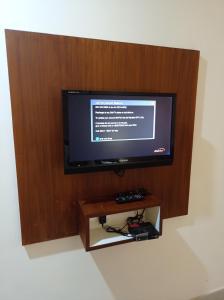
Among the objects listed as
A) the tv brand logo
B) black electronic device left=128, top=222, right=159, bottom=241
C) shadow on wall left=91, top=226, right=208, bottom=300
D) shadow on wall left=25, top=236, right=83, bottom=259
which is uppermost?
the tv brand logo

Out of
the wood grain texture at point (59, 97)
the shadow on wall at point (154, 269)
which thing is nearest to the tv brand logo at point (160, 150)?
the wood grain texture at point (59, 97)

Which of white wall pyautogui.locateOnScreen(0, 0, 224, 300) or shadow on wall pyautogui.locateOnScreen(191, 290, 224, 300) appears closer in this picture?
white wall pyautogui.locateOnScreen(0, 0, 224, 300)

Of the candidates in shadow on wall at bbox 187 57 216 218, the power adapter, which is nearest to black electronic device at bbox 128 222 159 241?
the power adapter


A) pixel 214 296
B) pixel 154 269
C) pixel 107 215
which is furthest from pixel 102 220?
pixel 214 296

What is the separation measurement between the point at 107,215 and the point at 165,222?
0.58 metres

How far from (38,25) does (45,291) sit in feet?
5.12

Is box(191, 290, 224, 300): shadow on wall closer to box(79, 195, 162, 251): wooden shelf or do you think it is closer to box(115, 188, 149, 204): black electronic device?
box(79, 195, 162, 251): wooden shelf

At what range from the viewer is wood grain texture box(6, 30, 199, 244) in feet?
3.52

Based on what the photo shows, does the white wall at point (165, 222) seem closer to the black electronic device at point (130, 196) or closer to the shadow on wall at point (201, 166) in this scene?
the shadow on wall at point (201, 166)

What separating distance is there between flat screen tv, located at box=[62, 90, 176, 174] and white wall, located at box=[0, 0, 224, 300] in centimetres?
34

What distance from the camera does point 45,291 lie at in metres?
1.34

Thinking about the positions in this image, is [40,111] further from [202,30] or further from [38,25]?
[202,30]

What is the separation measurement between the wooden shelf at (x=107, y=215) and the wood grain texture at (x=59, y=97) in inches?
3.8

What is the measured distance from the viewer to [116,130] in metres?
1.19
